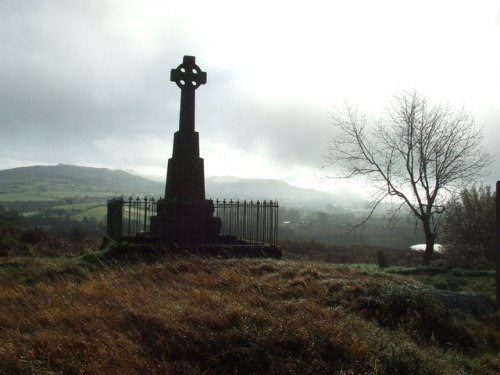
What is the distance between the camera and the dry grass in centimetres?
453

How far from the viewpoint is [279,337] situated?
4.89m

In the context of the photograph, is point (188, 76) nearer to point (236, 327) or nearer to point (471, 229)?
point (236, 327)

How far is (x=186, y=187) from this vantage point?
1350 cm

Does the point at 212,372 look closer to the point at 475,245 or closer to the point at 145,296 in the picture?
the point at 145,296

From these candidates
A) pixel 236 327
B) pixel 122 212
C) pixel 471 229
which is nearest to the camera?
pixel 236 327

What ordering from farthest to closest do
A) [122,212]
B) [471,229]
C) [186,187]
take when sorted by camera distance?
1. [471,229]
2. [186,187]
3. [122,212]

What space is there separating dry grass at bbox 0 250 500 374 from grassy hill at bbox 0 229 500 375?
0.01m

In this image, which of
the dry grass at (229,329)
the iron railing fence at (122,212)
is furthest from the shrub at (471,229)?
the dry grass at (229,329)

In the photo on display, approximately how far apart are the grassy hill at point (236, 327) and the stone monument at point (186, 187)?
4429mm

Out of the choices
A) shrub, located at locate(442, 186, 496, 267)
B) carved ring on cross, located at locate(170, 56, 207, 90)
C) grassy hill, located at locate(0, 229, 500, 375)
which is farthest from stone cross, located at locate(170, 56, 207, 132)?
shrub, located at locate(442, 186, 496, 267)

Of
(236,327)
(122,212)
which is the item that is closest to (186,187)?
(122,212)

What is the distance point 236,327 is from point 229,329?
6.1 inches

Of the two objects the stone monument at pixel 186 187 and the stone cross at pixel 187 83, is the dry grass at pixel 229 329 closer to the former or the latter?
the stone monument at pixel 186 187

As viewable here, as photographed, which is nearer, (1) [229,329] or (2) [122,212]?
(1) [229,329]
